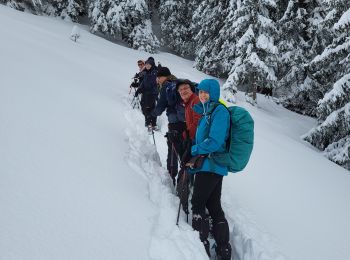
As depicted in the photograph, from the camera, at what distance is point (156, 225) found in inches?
174

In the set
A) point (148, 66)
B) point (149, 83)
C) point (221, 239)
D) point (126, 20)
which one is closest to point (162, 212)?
point (221, 239)

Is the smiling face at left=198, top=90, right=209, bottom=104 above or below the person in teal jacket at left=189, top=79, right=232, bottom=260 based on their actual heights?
above

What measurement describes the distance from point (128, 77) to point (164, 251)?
41.7 ft

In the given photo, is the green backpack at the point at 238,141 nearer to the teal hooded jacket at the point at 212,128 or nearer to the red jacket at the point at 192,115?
the teal hooded jacket at the point at 212,128

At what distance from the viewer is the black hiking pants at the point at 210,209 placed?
4.30 meters

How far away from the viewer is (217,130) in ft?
13.0

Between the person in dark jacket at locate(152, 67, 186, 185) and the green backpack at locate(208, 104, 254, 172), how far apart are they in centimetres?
188

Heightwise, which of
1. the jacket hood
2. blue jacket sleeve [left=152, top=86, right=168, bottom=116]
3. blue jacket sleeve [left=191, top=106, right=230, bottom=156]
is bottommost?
blue jacket sleeve [left=152, top=86, right=168, bottom=116]

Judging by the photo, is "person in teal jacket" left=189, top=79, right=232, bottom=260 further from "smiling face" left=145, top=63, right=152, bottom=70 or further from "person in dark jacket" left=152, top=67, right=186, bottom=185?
"smiling face" left=145, top=63, right=152, bottom=70

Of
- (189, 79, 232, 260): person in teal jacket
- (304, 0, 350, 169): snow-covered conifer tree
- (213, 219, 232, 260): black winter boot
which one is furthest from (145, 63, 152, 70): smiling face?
(304, 0, 350, 169): snow-covered conifer tree

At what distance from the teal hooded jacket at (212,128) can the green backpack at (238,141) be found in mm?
63

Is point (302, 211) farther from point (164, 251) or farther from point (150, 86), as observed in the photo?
point (150, 86)

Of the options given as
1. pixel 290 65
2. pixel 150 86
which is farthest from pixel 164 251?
pixel 290 65

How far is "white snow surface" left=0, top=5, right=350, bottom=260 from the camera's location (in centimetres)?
349
